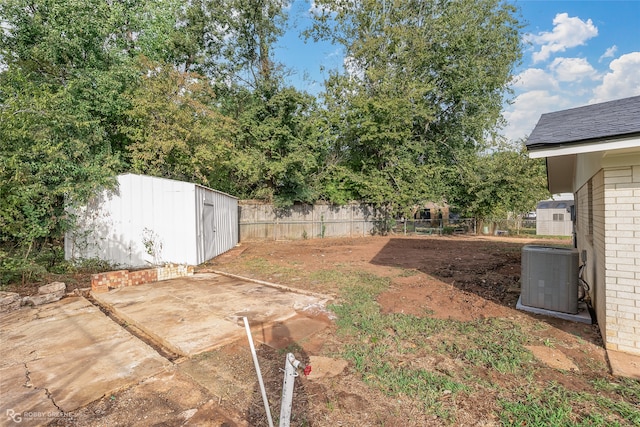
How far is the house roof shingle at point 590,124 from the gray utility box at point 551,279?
169 centimetres

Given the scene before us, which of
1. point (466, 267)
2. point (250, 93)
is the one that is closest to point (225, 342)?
point (466, 267)

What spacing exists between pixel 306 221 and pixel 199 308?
38.3 ft

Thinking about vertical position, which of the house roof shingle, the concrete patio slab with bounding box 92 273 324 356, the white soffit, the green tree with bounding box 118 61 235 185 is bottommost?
the concrete patio slab with bounding box 92 273 324 356

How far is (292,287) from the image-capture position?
577 cm

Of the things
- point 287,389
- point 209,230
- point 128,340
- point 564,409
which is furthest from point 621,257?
point 209,230

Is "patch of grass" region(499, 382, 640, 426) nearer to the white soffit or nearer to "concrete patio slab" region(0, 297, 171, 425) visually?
the white soffit

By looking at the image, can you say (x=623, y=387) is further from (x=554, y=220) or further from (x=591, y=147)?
(x=554, y=220)

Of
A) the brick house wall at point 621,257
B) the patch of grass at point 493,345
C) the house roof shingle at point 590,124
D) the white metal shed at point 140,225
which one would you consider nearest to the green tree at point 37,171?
the white metal shed at point 140,225

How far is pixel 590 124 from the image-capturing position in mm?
3168

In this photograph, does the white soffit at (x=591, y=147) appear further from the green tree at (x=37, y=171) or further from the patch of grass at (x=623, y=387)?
the green tree at (x=37, y=171)

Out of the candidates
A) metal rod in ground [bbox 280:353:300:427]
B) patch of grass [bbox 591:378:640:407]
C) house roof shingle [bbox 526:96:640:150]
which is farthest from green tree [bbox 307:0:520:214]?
metal rod in ground [bbox 280:353:300:427]

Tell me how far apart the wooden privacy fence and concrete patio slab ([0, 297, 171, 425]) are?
33.7 feet

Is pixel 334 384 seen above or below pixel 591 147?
below

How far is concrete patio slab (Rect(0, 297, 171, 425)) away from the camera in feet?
7.84
